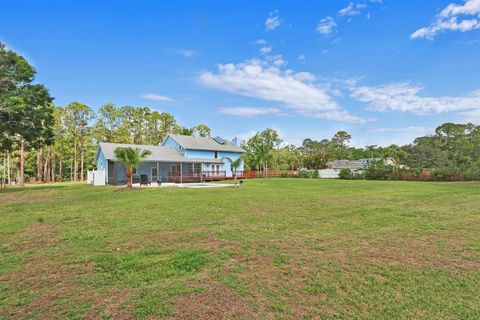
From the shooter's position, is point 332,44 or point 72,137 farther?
point 72,137

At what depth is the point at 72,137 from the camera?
41.2 metres

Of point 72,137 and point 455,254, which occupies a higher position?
point 72,137

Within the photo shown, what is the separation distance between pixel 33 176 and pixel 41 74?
115 ft

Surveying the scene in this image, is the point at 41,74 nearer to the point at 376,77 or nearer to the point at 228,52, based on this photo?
the point at 228,52

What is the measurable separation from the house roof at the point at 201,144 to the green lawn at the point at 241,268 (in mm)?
23931

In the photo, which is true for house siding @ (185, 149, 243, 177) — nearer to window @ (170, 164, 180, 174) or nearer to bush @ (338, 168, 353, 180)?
window @ (170, 164, 180, 174)

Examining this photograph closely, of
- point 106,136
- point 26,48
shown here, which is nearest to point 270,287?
point 26,48

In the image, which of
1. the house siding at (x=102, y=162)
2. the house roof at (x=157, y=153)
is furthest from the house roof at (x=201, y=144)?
the house siding at (x=102, y=162)

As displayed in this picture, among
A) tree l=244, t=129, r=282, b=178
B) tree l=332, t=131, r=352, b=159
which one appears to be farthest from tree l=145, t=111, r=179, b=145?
tree l=332, t=131, r=352, b=159

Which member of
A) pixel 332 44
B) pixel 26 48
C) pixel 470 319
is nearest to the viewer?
pixel 470 319

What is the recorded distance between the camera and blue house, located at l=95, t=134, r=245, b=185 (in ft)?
87.8

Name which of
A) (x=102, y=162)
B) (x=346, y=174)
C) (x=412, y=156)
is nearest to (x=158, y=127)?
(x=102, y=162)

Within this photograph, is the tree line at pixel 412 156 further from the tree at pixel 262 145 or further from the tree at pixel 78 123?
the tree at pixel 78 123

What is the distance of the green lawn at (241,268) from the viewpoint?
9.99ft
